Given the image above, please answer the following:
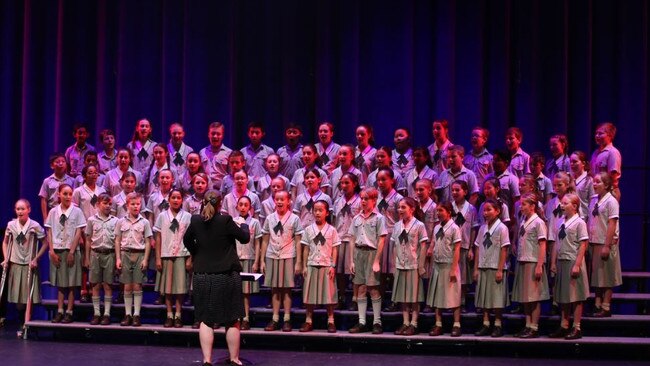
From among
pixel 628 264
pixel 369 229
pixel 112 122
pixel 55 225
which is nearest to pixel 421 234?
pixel 369 229

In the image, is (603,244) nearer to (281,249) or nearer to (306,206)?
(306,206)

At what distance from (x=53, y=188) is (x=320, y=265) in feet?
9.46

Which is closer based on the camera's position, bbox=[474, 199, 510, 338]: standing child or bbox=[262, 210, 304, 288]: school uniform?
bbox=[474, 199, 510, 338]: standing child

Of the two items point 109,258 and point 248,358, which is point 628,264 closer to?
point 248,358

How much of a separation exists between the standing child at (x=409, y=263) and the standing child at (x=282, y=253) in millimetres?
841

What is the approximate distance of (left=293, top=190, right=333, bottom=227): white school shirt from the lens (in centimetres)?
795

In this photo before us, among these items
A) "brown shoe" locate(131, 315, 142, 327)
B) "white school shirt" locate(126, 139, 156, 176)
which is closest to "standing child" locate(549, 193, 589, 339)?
"brown shoe" locate(131, 315, 142, 327)

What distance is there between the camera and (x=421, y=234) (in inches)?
291

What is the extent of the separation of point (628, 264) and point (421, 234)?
2496 millimetres

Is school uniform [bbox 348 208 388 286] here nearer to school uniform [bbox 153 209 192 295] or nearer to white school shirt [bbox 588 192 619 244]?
school uniform [bbox 153 209 192 295]

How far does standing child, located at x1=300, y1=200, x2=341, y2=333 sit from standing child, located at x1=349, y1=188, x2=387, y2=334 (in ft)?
0.61

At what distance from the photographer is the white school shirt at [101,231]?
312 inches

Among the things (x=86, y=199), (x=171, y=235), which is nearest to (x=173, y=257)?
(x=171, y=235)

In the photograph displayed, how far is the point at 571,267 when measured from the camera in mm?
7098
